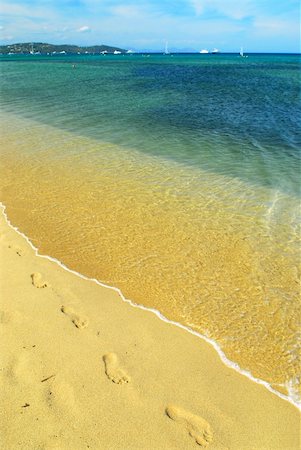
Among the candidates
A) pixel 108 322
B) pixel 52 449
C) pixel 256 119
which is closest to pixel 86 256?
pixel 108 322

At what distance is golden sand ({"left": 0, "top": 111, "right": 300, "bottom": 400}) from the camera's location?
20.9 feet

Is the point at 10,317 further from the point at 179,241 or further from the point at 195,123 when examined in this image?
the point at 195,123

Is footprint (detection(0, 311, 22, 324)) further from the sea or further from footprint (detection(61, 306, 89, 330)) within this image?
the sea

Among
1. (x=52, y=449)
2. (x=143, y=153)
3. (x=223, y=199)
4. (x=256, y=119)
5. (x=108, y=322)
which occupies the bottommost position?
(x=52, y=449)

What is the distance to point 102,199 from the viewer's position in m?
11.3

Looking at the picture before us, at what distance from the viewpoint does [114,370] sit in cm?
523

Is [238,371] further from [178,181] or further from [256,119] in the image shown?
[256,119]

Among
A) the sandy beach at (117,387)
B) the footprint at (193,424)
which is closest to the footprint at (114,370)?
the sandy beach at (117,387)

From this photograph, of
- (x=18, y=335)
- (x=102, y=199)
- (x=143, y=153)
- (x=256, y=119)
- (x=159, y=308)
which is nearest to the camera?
(x=18, y=335)

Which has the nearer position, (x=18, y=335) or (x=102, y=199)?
(x=18, y=335)

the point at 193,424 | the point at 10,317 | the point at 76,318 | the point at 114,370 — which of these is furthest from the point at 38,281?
the point at 193,424

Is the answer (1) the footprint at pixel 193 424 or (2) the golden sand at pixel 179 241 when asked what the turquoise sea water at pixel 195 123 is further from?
(1) the footprint at pixel 193 424

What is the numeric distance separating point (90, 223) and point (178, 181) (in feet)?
14.0

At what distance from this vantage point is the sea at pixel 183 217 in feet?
21.5
